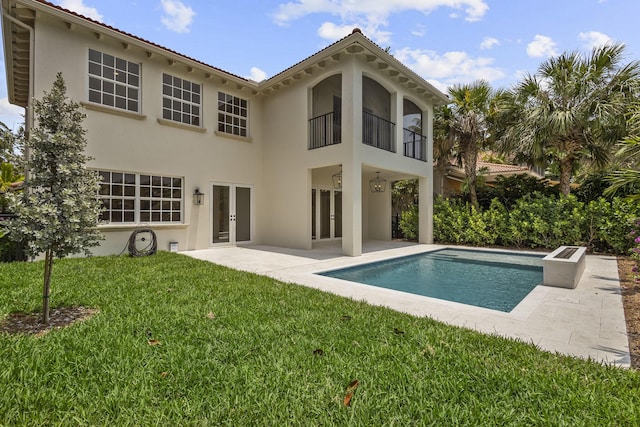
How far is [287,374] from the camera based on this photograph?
9.34 feet

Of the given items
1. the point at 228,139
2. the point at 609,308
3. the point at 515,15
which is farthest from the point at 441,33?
the point at 609,308

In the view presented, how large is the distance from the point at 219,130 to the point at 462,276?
10.7 metres

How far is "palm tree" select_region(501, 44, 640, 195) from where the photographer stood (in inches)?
435

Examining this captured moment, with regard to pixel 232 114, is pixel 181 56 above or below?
above

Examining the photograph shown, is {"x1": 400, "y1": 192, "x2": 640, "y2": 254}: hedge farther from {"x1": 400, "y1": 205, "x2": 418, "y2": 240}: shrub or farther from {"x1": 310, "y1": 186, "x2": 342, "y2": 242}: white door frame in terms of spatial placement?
{"x1": 310, "y1": 186, "x2": 342, "y2": 242}: white door frame

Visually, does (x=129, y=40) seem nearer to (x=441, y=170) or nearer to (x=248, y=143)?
(x=248, y=143)

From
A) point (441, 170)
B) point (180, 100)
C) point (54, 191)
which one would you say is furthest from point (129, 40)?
point (441, 170)

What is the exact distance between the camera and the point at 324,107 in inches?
571

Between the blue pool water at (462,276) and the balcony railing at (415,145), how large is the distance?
17.2 ft

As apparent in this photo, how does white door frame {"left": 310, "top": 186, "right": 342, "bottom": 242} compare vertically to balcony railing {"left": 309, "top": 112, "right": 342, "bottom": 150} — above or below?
below

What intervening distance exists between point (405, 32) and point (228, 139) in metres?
8.19

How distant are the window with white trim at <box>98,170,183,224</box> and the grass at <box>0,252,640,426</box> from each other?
6231 mm

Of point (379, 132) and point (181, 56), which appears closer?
point (181, 56)

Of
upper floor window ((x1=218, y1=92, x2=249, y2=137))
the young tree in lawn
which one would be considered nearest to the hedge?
upper floor window ((x1=218, y1=92, x2=249, y2=137))
